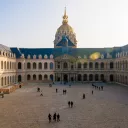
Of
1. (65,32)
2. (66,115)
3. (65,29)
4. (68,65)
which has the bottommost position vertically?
(66,115)

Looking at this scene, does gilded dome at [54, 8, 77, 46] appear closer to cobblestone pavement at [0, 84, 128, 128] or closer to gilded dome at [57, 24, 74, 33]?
gilded dome at [57, 24, 74, 33]

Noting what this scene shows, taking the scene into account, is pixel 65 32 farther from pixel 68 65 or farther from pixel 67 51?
pixel 68 65

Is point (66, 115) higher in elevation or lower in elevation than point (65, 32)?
lower

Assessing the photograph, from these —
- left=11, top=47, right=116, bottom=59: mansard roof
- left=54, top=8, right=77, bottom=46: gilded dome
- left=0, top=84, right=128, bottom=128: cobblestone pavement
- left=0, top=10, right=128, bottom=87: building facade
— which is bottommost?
left=0, top=84, right=128, bottom=128: cobblestone pavement

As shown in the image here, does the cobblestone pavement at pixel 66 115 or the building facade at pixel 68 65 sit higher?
the building facade at pixel 68 65

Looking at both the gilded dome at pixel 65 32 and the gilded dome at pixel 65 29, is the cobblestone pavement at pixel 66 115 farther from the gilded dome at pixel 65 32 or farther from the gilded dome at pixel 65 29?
the gilded dome at pixel 65 29

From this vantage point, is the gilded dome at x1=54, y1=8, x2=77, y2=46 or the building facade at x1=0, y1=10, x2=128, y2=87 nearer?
the building facade at x1=0, y1=10, x2=128, y2=87

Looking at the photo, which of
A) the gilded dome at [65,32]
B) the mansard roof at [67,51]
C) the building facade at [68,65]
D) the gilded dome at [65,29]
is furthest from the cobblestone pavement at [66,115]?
the gilded dome at [65,29]

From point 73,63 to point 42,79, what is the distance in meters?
15.2

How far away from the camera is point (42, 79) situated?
9344cm

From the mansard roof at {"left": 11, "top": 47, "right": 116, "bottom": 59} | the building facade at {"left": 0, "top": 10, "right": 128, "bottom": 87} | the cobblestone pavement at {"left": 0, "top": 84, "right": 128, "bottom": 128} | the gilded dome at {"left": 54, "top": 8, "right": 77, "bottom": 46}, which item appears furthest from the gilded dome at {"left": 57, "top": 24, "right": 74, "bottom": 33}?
the cobblestone pavement at {"left": 0, "top": 84, "right": 128, "bottom": 128}

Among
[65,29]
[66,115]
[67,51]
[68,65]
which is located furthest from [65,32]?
[66,115]

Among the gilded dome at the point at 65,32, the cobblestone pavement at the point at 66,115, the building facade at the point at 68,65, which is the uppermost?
the gilded dome at the point at 65,32

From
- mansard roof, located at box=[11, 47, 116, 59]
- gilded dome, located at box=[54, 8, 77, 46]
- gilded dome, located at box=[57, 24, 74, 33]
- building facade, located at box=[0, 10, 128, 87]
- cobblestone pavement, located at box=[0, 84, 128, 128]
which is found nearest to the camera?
cobblestone pavement, located at box=[0, 84, 128, 128]
